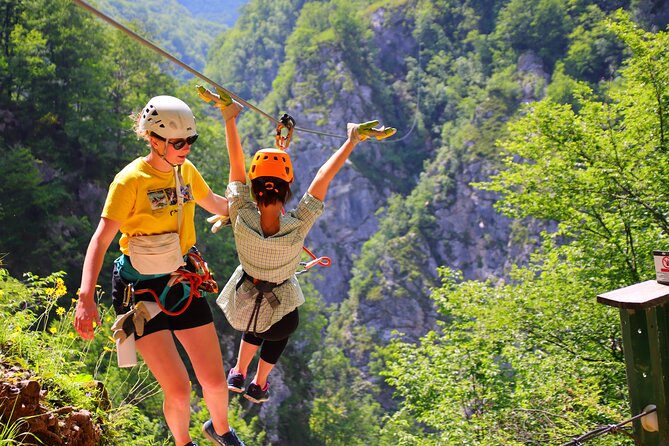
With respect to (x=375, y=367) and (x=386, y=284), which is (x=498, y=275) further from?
(x=375, y=367)

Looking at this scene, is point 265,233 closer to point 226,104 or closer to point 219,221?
point 219,221

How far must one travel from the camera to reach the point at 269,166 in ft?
10.9

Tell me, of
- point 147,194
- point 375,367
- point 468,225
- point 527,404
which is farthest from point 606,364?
point 468,225

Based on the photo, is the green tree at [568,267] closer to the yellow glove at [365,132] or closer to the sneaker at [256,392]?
the sneaker at [256,392]

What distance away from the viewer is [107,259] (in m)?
28.4

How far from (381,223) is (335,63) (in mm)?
25367

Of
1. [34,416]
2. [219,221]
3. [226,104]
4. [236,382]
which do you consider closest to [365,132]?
[226,104]

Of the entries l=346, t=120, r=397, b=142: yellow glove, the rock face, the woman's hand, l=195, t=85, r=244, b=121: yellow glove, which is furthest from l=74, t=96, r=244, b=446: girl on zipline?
l=346, t=120, r=397, b=142: yellow glove

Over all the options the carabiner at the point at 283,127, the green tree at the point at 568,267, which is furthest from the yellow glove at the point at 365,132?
the green tree at the point at 568,267

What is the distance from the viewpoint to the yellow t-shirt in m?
2.94

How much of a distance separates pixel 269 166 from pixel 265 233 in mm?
336

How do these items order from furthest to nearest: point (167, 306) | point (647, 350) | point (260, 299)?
1. point (260, 299)
2. point (167, 306)
3. point (647, 350)

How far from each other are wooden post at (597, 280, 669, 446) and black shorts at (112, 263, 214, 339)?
1.79 meters

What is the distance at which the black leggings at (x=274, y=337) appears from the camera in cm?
353
